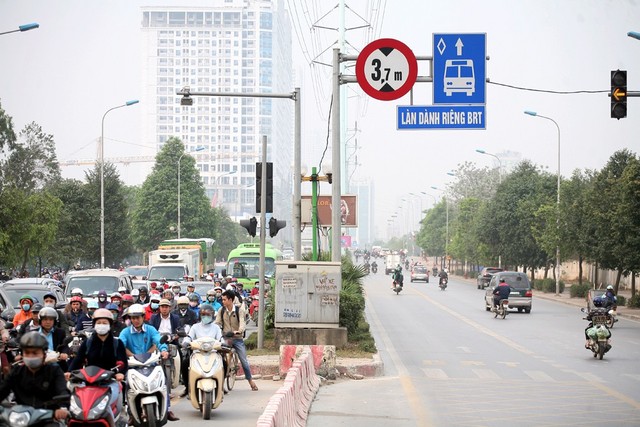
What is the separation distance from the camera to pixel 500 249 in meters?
87.4

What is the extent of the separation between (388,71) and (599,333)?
870 centimetres

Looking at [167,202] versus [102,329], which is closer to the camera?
[102,329]

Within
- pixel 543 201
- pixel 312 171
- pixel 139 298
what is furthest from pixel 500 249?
pixel 139 298

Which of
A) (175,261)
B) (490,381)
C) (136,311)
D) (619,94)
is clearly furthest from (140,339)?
(175,261)

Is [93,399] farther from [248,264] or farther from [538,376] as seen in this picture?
[248,264]

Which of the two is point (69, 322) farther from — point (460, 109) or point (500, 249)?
Answer: point (500, 249)

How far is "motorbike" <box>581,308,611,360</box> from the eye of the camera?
25.1m

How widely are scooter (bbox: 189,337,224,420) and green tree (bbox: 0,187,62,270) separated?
111ft

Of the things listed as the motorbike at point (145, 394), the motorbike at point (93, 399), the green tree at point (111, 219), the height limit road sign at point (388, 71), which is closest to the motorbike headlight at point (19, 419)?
the motorbike at point (93, 399)

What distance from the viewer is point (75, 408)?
969cm

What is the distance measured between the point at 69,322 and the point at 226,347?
12.7 feet

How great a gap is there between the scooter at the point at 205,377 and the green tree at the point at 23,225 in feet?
111

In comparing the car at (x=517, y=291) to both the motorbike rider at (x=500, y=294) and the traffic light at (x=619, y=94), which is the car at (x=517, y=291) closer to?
the motorbike rider at (x=500, y=294)

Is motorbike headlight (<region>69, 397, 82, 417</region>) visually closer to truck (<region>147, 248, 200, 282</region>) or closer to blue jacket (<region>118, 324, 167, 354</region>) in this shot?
blue jacket (<region>118, 324, 167, 354</region>)
